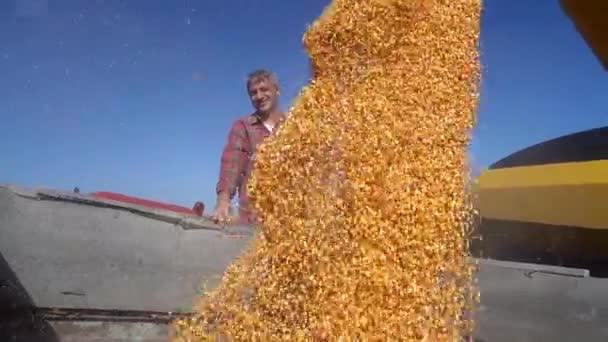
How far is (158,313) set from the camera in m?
2.05

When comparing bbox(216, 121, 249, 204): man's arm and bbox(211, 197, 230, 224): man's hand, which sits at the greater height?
bbox(216, 121, 249, 204): man's arm

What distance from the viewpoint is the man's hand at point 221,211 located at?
2112 mm

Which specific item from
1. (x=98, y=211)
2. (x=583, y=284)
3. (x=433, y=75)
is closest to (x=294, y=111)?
(x=433, y=75)

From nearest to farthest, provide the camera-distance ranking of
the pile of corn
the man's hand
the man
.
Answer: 1. the pile of corn
2. the man's hand
3. the man

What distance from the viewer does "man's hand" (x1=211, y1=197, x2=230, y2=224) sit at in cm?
211

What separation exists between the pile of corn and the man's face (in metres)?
0.47

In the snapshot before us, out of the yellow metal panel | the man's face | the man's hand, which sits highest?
the man's face

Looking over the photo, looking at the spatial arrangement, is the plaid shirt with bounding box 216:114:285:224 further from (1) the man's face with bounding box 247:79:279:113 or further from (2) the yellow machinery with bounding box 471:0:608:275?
(2) the yellow machinery with bounding box 471:0:608:275

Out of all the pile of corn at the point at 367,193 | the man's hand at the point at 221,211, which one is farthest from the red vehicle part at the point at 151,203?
the pile of corn at the point at 367,193

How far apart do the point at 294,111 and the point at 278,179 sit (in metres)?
0.22

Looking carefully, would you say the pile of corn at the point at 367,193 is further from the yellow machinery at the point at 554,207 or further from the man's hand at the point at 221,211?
the man's hand at the point at 221,211

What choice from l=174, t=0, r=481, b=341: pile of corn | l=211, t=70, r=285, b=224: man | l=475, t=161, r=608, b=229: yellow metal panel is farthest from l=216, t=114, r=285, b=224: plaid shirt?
l=475, t=161, r=608, b=229: yellow metal panel

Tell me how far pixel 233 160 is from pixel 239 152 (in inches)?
1.7

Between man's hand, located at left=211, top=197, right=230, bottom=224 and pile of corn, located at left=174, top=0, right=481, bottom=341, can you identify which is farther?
man's hand, located at left=211, top=197, right=230, bottom=224
